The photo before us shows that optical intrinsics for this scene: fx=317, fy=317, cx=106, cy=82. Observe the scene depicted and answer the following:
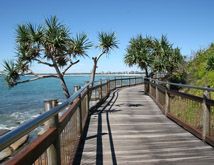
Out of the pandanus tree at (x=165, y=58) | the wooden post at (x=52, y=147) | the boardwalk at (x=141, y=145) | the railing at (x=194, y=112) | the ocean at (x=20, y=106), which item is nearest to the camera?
the wooden post at (x=52, y=147)

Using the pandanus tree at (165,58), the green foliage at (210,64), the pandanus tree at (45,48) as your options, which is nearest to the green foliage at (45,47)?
the pandanus tree at (45,48)

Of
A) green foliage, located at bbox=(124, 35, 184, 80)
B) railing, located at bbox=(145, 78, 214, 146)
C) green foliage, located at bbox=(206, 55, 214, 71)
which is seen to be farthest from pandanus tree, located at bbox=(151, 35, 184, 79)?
railing, located at bbox=(145, 78, 214, 146)

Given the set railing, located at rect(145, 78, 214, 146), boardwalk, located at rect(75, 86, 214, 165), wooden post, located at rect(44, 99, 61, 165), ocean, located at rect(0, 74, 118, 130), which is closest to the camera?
wooden post, located at rect(44, 99, 61, 165)

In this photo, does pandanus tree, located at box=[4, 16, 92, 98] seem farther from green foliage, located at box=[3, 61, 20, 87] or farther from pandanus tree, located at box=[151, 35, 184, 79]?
pandanus tree, located at box=[151, 35, 184, 79]

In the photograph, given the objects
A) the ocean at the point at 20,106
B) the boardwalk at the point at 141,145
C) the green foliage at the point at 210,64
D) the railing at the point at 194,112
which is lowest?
the ocean at the point at 20,106

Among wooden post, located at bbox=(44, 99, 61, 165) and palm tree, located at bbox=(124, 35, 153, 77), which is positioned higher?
palm tree, located at bbox=(124, 35, 153, 77)

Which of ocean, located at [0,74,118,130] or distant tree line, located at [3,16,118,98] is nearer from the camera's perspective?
A: distant tree line, located at [3,16,118,98]

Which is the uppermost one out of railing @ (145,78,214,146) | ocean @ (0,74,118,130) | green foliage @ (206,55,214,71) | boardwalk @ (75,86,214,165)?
green foliage @ (206,55,214,71)

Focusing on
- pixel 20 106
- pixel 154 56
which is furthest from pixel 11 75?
pixel 20 106

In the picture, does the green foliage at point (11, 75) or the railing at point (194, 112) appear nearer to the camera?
the railing at point (194, 112)

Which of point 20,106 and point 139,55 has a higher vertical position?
point 139,55

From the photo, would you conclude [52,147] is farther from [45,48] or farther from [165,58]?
[165,58]

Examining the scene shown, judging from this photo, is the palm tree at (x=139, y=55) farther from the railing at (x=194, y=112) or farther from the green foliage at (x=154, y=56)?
the railing at (x=194, y=112)

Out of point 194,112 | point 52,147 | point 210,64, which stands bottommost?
point 194,112
